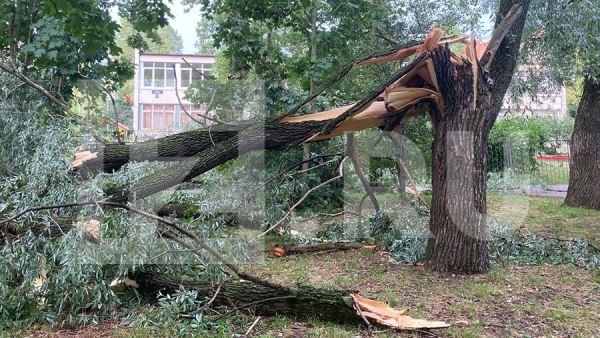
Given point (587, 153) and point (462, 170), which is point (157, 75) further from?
point (462, 170)

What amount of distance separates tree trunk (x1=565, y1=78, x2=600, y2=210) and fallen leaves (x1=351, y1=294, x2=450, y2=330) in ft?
22.2

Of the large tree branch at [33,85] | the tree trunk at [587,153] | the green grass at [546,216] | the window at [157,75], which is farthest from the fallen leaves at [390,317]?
the window at [157,75]

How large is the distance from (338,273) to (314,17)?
5179 mm

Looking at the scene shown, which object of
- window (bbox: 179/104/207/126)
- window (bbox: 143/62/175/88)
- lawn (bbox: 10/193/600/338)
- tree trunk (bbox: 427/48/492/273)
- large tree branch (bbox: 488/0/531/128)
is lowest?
lawn (bbox: 10/193/600/338)

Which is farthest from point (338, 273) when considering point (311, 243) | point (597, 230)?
point (597, 230)

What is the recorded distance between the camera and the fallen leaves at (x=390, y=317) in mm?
2793

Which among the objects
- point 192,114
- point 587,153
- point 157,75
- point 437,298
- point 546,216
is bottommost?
point 437,298

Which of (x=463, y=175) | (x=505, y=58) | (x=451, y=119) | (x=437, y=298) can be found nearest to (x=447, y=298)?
(x=437, y=298)

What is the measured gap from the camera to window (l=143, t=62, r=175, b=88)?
22422 millimetres

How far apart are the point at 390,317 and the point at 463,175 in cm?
162

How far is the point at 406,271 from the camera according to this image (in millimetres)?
4191

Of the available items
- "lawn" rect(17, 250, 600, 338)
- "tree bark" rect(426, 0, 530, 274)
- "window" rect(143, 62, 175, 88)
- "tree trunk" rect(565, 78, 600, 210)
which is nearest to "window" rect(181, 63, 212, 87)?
"window" rect(143, 62, 175, 88)

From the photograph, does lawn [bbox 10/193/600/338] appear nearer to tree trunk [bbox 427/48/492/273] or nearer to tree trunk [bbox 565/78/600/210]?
tree trunk [bbox 427/48/492/273]

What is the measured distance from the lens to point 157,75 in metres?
22.9
